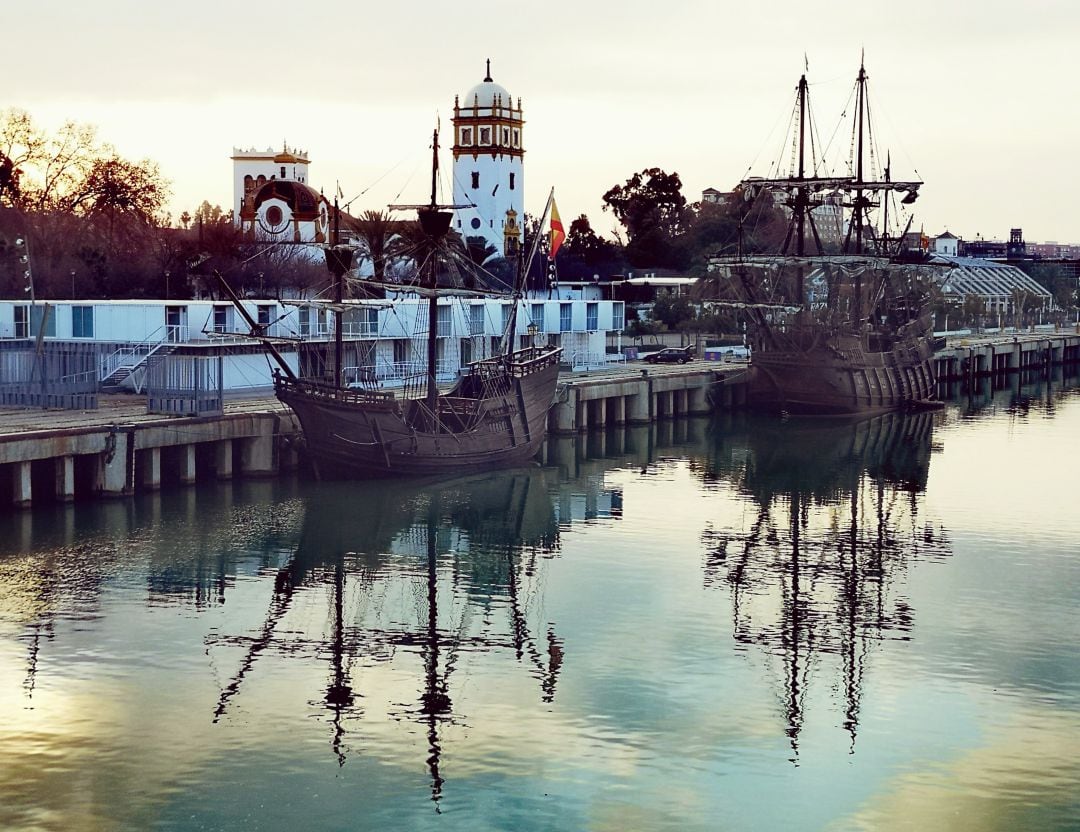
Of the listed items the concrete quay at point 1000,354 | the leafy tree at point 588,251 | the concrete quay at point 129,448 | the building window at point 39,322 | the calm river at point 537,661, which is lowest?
the calm river at point 537,661

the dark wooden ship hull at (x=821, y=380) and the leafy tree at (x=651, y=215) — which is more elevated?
the leafy tree at (x=651, y=215)

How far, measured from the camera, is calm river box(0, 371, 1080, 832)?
90.9ft

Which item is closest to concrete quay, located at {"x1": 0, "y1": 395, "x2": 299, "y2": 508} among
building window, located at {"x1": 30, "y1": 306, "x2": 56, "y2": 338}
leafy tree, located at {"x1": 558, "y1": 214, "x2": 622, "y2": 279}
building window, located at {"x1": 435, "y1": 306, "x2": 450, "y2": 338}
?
building window, located at {"x1": 30, "y1": 306, "x2": 56, "y2": 338}

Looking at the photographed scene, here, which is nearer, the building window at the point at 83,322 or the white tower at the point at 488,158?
the building window at the point at 83,322

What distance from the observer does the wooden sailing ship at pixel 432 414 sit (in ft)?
190

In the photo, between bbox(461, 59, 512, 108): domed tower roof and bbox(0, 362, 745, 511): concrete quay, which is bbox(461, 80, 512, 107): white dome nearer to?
bbox(461, 59, 512, 108): domed tower roof

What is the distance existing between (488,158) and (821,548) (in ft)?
337

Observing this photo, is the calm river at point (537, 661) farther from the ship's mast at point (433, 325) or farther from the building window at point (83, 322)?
the building window at point (83, 322)

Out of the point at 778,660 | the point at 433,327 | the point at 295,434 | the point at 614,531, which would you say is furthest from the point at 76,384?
the point at 778,660

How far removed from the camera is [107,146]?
377ft

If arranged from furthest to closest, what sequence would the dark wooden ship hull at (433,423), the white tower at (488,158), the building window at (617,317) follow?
the white tower at (488,158)
the building window at (617,317)
the dark wooden ship hull at (433,423)

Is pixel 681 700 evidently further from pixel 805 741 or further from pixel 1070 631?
pixel 1070 631

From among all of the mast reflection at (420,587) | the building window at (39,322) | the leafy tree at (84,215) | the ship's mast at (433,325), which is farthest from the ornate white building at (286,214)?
the mast reflection at (420,587)

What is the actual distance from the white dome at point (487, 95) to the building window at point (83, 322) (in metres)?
81.6
